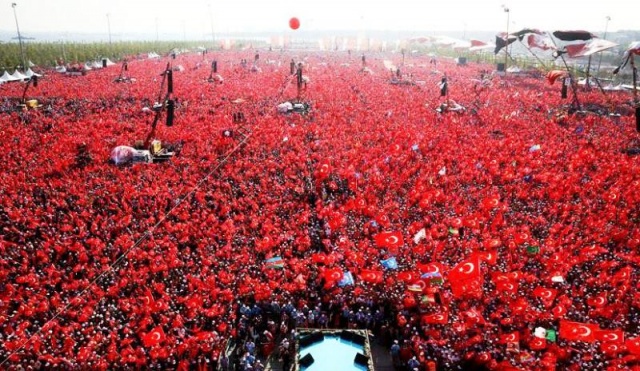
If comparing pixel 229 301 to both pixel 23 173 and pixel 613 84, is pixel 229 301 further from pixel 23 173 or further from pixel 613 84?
pixel 613 84

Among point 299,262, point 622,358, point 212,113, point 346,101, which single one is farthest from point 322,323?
point 346,101

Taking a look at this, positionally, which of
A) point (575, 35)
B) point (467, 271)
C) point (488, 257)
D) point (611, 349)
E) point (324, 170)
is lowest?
point (611, 349)

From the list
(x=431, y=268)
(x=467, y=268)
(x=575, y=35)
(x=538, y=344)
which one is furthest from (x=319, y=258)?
(x=575, y=35)

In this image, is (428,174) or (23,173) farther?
(428,174)

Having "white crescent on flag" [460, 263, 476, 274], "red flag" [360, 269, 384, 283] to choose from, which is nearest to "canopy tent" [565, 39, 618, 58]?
"white crescent on flag" [460, 263, 476, 274]

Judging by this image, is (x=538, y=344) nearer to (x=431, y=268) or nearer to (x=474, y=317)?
(x=474, y=317)

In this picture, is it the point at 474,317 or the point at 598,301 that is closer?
the point at 474,317
